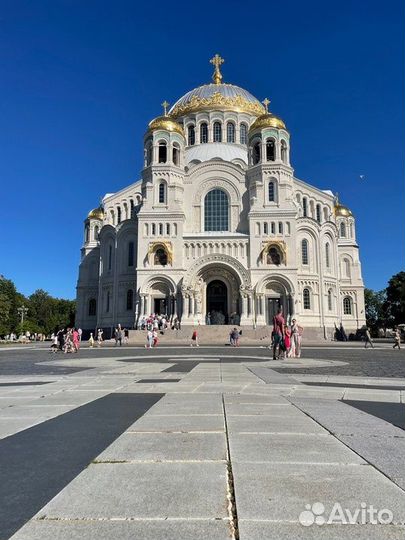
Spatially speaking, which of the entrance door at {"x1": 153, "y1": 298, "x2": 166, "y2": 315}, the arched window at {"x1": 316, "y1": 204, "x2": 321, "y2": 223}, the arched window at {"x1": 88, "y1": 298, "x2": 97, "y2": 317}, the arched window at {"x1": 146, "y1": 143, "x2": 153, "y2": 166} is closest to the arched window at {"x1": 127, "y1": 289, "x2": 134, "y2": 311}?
the entrance door at {"x1": 153, "y1": 298, "x2": 166, "y2": 315}

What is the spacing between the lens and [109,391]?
8273mm

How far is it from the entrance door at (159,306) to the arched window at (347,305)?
80.6ft

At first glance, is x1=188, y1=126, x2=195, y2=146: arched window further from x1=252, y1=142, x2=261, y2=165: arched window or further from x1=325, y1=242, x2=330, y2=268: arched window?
x1=325, y1=242, x2=330, y2=268: arched window

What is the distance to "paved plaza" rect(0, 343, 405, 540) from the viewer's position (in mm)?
2385

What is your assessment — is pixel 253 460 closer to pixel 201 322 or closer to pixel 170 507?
pixel 170 507

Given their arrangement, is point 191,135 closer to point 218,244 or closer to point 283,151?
point 283,151

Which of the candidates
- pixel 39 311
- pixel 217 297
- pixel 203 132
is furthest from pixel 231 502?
pixel 39 311

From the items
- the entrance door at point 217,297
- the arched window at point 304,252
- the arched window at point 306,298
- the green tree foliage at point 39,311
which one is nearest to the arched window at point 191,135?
the arched window at point 304,252

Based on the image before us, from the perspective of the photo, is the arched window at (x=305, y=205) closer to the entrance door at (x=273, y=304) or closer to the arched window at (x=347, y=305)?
the arched window at (x=347, y=305)

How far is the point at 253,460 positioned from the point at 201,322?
4181 cm

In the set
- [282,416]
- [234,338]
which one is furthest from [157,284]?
[282,416]

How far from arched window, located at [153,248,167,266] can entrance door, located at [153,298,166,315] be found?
3777mm

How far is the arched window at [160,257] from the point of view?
47.4m

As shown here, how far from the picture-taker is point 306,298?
47625 millimetres
